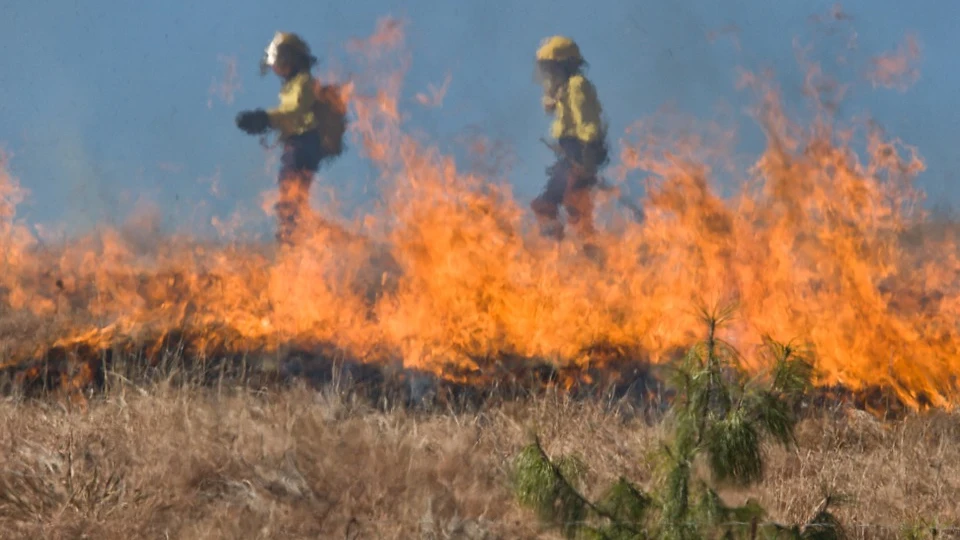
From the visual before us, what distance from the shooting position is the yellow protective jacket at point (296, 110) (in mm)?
11602

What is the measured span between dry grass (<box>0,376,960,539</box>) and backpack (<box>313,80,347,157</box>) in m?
5.57

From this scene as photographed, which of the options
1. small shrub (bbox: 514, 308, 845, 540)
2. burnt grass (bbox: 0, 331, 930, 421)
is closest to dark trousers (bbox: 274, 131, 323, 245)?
burnt grass (bbox: 0, 331, 930, 421)

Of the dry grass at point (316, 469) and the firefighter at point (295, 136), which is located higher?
the firefighter at point (295, 136)

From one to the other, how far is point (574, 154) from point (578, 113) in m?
0.50

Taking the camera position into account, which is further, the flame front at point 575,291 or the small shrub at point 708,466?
the flame front at point 575,291

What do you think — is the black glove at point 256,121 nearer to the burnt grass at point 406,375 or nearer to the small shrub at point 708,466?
the burnt grass at point 406,375

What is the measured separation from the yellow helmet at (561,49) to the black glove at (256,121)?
352 centimetres

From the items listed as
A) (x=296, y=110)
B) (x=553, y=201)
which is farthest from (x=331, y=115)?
(x=553, y=201)

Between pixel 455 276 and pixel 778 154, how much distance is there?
11.8 ft

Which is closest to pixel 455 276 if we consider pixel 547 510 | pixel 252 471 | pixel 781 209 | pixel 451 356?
pixel 451 356

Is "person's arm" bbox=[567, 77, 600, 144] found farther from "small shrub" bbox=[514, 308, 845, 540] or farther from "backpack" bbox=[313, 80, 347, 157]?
"small shrub" bbox=[514, 308, 845, 540]

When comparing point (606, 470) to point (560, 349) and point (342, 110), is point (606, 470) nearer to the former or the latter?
point (560, 349)

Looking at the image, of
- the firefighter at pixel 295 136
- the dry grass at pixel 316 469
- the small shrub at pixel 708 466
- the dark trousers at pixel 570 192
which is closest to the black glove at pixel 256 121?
the firefighter at pixel 295 136

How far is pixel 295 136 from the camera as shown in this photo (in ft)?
38.1
